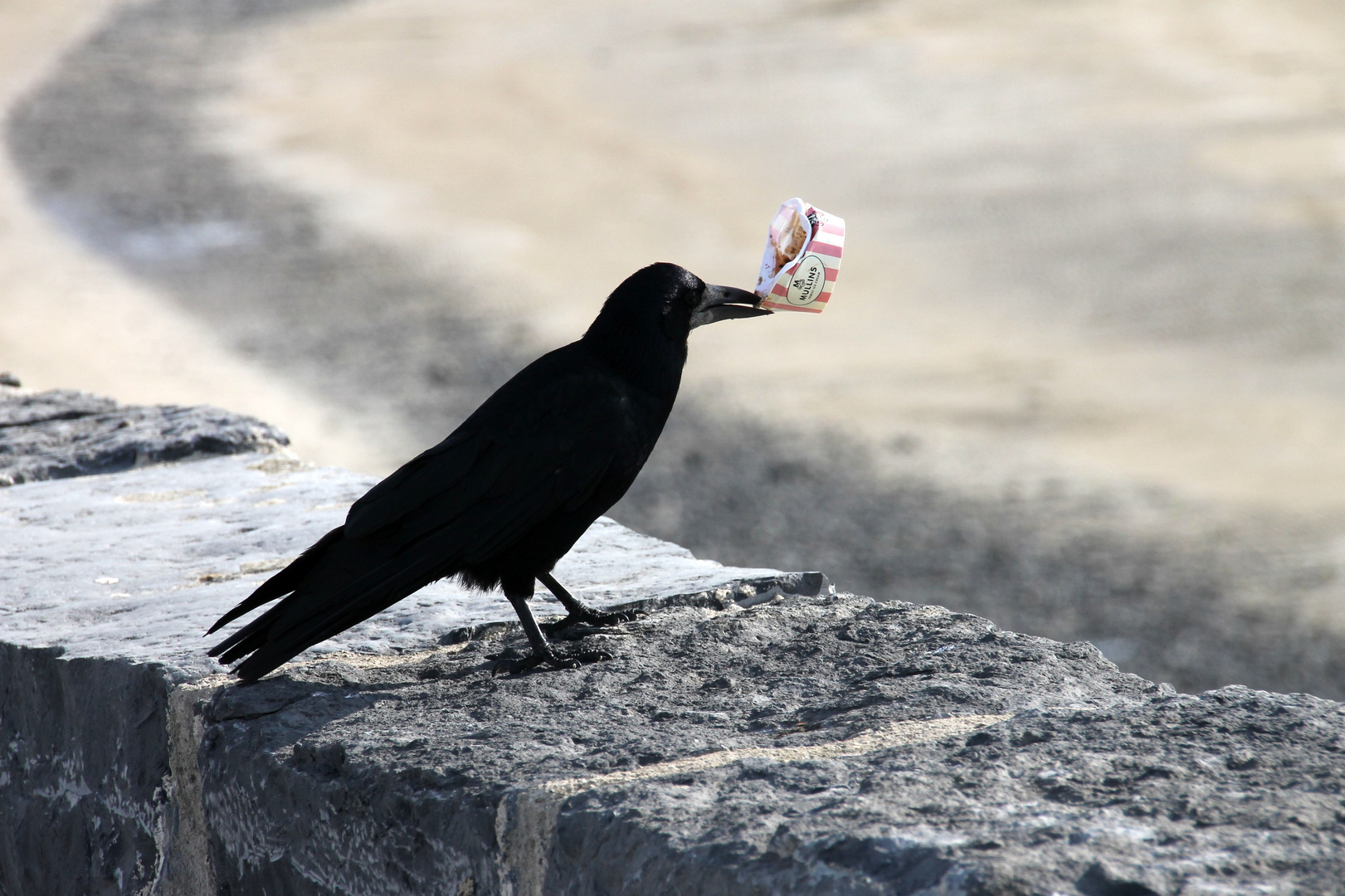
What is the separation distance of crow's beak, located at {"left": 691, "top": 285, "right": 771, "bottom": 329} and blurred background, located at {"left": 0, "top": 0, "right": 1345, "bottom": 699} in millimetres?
3152

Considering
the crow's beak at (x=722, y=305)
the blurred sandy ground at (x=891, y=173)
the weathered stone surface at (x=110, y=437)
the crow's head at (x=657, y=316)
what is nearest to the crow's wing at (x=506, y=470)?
the crow's head at (x=657, y=316)

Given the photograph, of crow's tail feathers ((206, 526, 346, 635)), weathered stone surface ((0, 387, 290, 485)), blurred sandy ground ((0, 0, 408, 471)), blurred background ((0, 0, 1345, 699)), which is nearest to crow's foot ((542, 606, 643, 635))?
crow's tail feathers ((206, 526, 346, 635))

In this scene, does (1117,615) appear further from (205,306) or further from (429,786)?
(205,306)

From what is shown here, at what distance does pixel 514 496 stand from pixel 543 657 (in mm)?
276

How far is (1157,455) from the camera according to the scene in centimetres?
791

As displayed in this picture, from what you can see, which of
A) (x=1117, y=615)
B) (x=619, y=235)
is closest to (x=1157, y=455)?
(x=1117, y=615)

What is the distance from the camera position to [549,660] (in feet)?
6.86

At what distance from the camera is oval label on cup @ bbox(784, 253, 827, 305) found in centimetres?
255

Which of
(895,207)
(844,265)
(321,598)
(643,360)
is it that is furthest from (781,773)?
(895,207)

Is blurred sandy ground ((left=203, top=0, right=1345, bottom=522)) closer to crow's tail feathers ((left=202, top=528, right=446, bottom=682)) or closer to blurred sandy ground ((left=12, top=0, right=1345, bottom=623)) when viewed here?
blurred sandy ground ((left=12, top=0, right=1345, bottom=623))

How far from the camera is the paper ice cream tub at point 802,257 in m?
2.53

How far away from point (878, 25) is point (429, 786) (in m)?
20.5

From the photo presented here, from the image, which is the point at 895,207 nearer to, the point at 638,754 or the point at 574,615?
the point at 574,615

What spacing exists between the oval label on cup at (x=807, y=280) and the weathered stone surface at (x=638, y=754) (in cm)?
51
